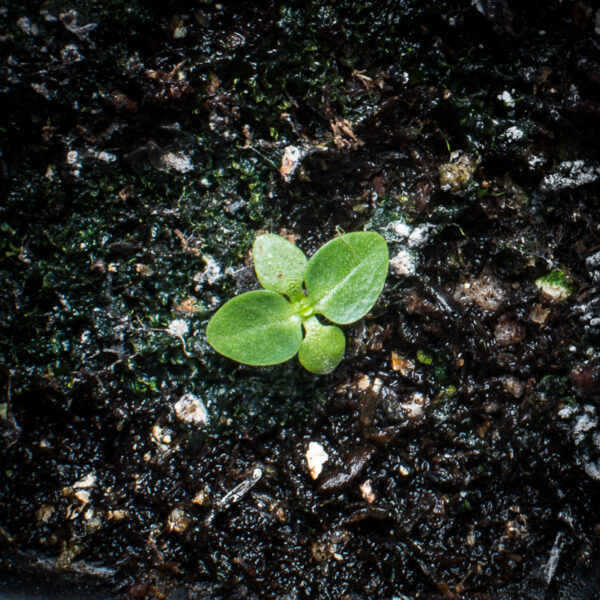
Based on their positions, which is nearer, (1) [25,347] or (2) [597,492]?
(2) [597,492]

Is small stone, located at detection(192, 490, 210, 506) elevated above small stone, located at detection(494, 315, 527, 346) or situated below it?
below

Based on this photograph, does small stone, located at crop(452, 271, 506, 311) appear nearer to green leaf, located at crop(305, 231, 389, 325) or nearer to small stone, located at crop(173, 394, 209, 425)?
green leaf, located at crop(305, 231, 389, 325)

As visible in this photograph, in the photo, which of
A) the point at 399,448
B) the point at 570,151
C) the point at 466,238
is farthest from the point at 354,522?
the point at 570,151

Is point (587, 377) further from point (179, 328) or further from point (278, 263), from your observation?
point (179, 328)

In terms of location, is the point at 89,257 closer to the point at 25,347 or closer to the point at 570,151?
the point at 25,347

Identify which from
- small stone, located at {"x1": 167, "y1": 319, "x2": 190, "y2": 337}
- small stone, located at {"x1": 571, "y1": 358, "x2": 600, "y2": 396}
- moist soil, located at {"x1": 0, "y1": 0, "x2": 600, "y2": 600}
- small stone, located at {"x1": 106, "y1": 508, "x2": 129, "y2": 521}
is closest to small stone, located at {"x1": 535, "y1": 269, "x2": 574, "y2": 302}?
moist soil, located at {"x1": 0, "y1": 0, "x2": 600, "y2": 600}

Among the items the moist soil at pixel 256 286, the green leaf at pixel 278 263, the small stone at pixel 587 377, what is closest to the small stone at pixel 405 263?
the moist soil at pixel 256 286
